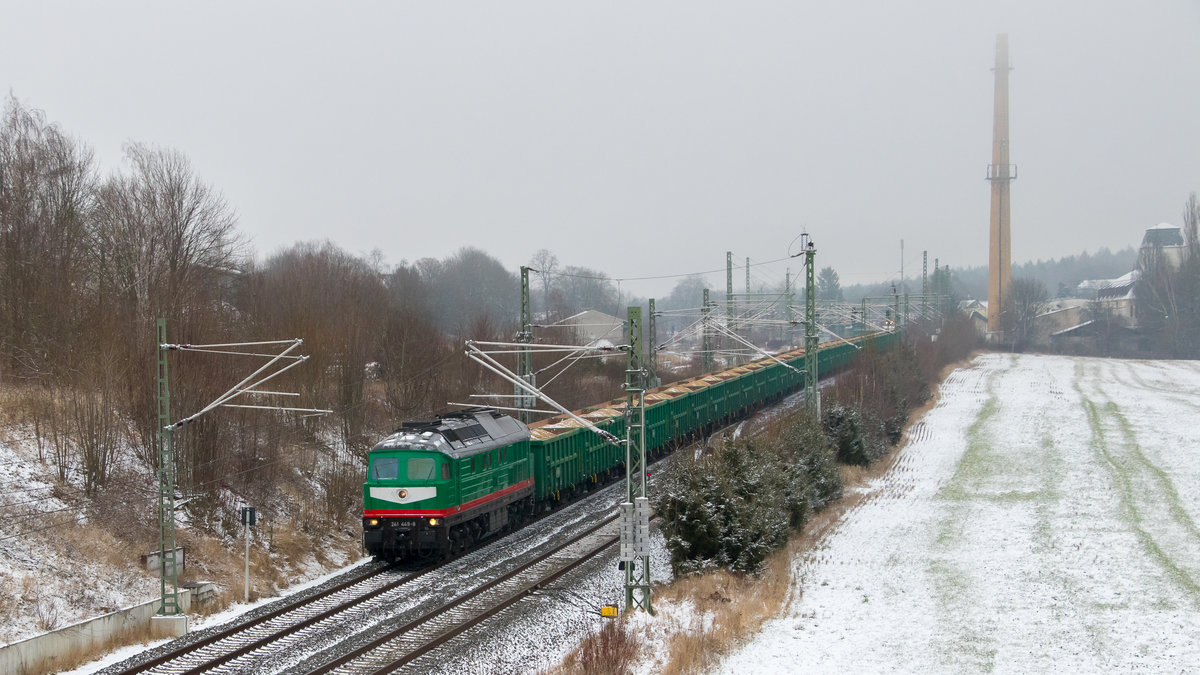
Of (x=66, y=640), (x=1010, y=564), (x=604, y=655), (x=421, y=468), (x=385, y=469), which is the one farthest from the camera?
(x=1010, y=564)

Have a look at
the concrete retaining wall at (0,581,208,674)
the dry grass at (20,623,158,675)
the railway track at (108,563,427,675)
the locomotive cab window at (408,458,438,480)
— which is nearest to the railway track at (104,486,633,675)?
the railway track at (108,563,427,675)

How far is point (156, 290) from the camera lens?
102 ft

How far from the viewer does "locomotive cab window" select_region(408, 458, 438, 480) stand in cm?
2316

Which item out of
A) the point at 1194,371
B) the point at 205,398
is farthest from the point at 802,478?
the point at 1194,371

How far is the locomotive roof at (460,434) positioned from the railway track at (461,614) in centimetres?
332

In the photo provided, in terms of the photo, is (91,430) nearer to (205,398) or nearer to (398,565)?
(205,398)

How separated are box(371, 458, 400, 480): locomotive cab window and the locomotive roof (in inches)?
12.5

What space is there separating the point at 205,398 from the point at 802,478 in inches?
670

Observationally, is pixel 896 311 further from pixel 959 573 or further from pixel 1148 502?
pixel 959 573

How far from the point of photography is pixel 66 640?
17.2m

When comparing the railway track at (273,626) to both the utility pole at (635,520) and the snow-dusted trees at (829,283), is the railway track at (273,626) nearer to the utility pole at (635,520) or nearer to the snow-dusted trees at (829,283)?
the utility pole at (635,520)

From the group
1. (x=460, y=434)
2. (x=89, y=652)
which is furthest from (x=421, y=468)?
(x=89, y=652)

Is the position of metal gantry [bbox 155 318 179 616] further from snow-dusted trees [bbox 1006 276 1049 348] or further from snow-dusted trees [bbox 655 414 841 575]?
snow-dusted trees [bbox 1006 276 1049 348]

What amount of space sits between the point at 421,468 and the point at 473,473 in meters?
1.88
